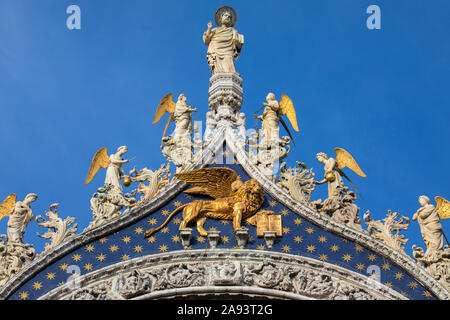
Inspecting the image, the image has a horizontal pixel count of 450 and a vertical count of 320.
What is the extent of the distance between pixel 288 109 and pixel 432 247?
4.30 m

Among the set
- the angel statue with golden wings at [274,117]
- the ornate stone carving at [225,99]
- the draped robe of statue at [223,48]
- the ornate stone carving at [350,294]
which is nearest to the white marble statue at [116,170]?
the ornate stone carving at [225,99]

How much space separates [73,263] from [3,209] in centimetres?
180

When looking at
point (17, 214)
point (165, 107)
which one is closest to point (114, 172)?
point (17, 214)

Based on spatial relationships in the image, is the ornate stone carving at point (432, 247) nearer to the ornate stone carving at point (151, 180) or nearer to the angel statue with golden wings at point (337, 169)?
the angel statue with golden wings at point (337, 169)

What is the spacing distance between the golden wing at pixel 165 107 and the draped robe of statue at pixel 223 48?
1.11 meters

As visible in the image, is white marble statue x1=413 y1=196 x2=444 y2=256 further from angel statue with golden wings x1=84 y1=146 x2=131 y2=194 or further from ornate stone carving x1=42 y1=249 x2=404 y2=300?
angel statue with golden wings x1=84 y1=146 x2=131 y2=194

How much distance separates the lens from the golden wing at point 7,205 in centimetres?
1584

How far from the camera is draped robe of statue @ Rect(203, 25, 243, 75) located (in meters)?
18.5

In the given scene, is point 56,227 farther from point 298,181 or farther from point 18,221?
point 298,181

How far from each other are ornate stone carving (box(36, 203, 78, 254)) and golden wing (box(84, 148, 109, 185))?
1.22 meters

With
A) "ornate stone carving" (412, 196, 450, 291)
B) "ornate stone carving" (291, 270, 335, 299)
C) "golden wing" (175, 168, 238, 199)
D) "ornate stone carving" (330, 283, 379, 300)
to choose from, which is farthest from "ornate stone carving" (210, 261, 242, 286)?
"ornate stone carving" (412, 196, 450, 291)

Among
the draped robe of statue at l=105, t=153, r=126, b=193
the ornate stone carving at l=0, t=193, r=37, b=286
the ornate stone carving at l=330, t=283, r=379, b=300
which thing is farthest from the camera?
the draped robe of statue at l=105, t=153, r=126, b=193

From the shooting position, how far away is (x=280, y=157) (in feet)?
55.0

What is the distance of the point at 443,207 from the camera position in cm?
1558
